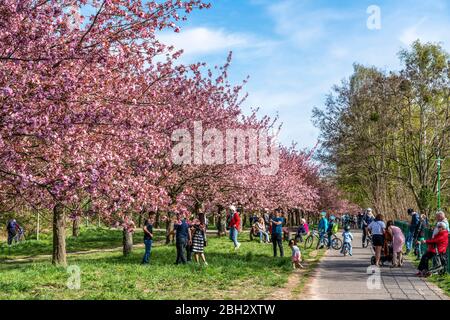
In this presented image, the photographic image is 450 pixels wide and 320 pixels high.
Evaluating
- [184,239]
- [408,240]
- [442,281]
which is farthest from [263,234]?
[442,281]

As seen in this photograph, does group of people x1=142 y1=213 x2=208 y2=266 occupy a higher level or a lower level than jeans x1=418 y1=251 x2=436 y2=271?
higher

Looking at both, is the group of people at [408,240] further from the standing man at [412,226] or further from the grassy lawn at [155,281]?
the grassy lawn at [155,281]

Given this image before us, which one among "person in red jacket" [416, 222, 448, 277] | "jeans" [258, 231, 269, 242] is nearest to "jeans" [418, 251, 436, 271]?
"person in red jacket" [416, 222, 448, 277]

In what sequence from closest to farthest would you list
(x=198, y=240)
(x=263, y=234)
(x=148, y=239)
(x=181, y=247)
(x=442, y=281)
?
(x=442, y=281)
(x=181, y=247)
(x=198, y=240)
(x=148, y=239)
(x=263, y=234)

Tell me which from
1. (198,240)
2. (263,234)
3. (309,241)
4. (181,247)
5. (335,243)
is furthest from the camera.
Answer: (263,234)

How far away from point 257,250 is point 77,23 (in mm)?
14698

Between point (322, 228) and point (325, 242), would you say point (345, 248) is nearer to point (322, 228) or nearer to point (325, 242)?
point (322, 228)

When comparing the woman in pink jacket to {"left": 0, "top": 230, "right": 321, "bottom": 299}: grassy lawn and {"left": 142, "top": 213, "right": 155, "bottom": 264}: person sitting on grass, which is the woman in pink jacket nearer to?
{"left": 0, "top": 230, "right": 321, "bottom": 299}: grassy lawn

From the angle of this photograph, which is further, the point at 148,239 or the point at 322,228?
the point at 322,228

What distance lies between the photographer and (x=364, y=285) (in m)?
12.6

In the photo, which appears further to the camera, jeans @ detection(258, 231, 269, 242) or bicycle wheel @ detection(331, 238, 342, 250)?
jeans @ detection(258, 231, 269, 242)

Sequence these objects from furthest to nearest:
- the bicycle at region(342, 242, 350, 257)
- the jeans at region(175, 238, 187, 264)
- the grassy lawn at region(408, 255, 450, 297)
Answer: the bicycle at region(342, 242, 350, 257), the jeans at region(175, 238, 187, 264), the grassy lawn at region(408, 255, 450, 297)

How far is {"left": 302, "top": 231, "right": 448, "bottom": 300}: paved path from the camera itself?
10930mm

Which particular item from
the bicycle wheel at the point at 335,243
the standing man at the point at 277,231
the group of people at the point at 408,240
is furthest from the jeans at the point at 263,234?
the standing man at the point at 277,231
